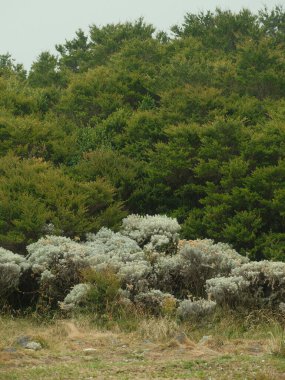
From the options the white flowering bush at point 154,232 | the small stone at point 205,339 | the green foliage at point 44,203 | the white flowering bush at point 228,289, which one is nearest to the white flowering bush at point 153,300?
the white flowering bush at point 228,289

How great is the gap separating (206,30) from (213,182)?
15.3 metres

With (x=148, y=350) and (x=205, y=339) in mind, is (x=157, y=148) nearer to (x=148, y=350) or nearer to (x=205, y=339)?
(x=205, y=339)

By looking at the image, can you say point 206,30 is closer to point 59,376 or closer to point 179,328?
point 179,328

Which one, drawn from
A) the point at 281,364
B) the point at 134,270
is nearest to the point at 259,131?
the point at 134,270

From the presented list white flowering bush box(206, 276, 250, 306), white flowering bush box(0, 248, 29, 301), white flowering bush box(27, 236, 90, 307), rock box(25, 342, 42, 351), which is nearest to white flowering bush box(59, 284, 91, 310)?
white flowering bush box(27, 236, 90, 307)

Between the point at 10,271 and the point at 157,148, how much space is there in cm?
767

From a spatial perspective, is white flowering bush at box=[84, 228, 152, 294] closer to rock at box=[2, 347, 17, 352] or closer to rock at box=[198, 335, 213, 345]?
rock at box=[198, 335, 213, 345]

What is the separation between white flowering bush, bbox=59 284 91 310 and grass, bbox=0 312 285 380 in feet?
1.23

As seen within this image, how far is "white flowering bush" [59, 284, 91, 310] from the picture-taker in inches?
488

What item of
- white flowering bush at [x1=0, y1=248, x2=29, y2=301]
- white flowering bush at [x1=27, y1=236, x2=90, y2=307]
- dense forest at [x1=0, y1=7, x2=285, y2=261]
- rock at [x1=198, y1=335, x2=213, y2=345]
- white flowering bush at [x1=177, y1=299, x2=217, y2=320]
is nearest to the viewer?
rock at [x1=198, y1=335, x2=213, y2=345]

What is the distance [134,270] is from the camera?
44.1 ft

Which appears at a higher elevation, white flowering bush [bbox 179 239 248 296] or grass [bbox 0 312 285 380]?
white flowering bush [bbox 179 239 248 296]

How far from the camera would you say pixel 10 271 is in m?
13.2

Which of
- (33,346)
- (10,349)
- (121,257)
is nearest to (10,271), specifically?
(121,257)
